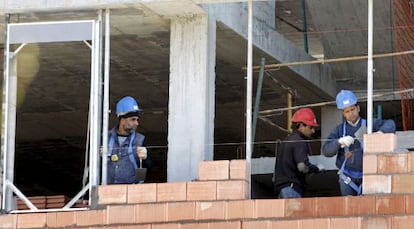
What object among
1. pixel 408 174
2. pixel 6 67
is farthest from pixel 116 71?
pixel 408 174

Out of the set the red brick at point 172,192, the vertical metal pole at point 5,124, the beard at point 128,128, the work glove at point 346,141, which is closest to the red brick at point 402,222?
the work glove at point 346,141

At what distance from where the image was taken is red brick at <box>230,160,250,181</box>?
14.5m

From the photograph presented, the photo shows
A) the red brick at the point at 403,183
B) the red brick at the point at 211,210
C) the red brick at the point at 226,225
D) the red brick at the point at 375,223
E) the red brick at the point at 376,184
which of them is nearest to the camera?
the red brick at the point at 375,223

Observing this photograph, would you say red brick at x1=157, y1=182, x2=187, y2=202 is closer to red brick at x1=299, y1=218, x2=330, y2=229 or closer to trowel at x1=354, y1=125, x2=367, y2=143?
red brick at x1=299, y1=218, x2=330, y2=229

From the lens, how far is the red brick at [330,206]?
14.0 m

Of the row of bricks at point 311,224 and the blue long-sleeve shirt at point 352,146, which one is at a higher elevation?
the blue long-sleeve shirt at point 352,146

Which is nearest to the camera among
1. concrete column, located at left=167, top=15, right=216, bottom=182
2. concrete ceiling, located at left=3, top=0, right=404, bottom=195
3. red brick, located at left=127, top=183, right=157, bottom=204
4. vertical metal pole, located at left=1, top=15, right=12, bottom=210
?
red brick, located at left=127, top=183, right=157, bottom=204

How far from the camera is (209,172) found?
1459 centimetres

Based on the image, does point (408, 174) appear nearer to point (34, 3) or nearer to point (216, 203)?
point (216, 203)

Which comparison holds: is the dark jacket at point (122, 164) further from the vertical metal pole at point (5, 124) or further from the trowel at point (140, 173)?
the vertical metal pole at point (5, 124)

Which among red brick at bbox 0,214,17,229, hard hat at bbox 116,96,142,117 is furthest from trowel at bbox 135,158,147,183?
red brick at bbox 0,214,17,229

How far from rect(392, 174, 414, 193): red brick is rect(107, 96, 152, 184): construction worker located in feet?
8.62

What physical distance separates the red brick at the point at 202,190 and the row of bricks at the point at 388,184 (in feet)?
4.84

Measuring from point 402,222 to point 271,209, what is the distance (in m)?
1.31
